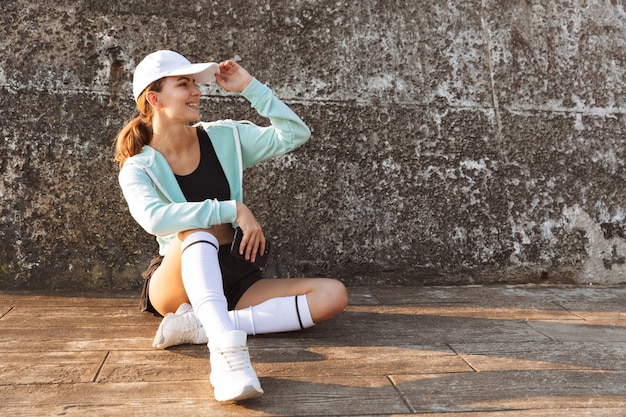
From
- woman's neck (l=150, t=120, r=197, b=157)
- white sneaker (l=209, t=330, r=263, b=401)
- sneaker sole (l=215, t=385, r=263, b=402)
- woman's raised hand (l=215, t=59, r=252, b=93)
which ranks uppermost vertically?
woman's raised hand (l=215, t=59, r=252, b=93)

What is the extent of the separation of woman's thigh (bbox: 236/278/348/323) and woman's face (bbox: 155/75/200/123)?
2.06ft

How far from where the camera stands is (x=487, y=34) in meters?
3.10

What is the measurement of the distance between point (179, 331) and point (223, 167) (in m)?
0.59

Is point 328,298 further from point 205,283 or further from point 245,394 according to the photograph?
point 245,394

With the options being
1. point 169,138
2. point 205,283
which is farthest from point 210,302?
point 169,138

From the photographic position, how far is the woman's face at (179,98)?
6.92 feet

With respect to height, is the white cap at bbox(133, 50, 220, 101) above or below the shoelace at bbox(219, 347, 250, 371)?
above

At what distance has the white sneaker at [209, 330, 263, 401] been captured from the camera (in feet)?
5.12

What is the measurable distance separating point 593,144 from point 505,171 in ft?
1.55

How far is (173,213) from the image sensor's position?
193cm

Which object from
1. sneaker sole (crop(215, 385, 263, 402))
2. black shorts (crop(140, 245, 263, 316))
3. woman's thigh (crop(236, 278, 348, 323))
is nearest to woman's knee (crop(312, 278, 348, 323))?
woman's thigh (crop(236, 278, 348, 323))

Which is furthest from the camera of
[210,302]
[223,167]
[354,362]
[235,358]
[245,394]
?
[223,167]

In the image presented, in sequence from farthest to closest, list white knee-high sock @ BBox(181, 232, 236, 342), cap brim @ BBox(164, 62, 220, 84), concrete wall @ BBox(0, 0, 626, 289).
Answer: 1. concrete wall @ BBox(0, 0, 626, 289)
2. cap brim @ BBox(164, 62, 220, 84)
3. white knee-high sock @ BBox(181, 232, 236, 342)

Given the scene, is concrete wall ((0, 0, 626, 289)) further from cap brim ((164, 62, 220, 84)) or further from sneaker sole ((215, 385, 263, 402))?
sneaker sole ((215, 385, 263, 402))
